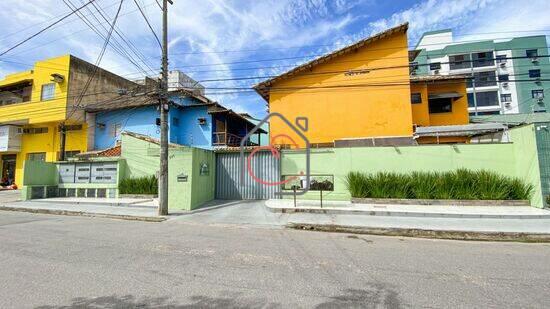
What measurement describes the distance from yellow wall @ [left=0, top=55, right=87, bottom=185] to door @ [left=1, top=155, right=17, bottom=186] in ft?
2.37

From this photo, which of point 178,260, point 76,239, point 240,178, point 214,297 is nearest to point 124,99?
point 240,178

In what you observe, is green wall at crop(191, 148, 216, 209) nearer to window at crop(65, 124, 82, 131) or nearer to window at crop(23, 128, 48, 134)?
window at crop(65, 124, 82, 131)

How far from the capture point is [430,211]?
418 inches

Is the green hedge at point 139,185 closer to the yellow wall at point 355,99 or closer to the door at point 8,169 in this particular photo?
the yellow wall at point 355,99

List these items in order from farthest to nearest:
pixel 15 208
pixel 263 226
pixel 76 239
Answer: pixel 15 208 → pixel 263 226 → pixel 76 239

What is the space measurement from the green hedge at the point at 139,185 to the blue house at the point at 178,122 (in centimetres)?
591

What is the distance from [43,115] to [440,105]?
1252 inches

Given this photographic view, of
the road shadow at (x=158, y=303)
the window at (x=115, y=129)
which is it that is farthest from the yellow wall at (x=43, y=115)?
the road shadow at (x=158, y=303)

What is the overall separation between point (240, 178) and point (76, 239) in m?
9.77

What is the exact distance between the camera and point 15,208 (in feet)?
44.8

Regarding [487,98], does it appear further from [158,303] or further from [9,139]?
[9,139]

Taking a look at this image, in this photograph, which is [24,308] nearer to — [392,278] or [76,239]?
[76,239]

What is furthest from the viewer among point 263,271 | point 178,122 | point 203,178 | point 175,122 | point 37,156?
point 37,156

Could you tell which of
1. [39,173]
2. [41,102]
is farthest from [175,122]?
[41,102]
